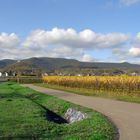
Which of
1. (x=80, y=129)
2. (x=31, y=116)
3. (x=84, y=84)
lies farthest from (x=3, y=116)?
(x=84, y=84)

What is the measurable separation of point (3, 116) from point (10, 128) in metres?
4.29

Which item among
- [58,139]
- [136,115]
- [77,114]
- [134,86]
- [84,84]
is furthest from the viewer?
[84,84]

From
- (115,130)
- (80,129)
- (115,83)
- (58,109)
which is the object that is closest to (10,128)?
(80,129)

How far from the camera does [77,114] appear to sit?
2227cm

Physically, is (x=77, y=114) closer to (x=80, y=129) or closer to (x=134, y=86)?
(x=80, y=129)

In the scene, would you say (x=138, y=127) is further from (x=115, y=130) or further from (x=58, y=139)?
(x=58, y=139)

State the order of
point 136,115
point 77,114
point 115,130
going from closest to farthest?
point 115,130
point 136,115
point 77,114

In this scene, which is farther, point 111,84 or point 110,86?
point 110,86

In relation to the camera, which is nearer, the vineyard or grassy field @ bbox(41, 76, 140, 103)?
grassy field @ bbox(41, 76, 140, 103)

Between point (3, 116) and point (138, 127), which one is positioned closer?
point (138, 127)

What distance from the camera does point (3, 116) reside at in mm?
19062

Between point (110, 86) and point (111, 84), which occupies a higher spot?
point (111, 84)

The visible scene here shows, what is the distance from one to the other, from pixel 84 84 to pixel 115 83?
13.0m

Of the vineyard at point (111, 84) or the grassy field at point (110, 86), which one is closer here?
the grassy field at point (110, 86)
